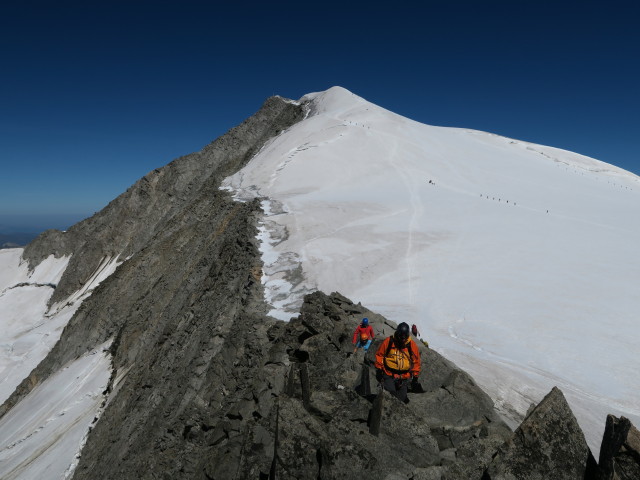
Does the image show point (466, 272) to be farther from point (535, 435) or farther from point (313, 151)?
point (313, 151)

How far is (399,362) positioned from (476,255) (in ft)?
42.8

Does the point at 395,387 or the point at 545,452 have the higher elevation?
the point at 545,452

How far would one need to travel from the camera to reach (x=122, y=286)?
30859 millimetres

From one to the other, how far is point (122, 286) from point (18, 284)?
41.2 m

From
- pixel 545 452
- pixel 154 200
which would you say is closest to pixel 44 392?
pixel 154 200

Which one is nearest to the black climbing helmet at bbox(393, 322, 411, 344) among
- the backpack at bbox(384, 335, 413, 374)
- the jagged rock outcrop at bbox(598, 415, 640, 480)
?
the backpack at bbox(384, 335, 413, 374)

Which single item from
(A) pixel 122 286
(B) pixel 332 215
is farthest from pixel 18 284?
(B) pixel 332 215

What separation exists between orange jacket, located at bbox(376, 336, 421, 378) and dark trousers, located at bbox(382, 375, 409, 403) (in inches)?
3.3

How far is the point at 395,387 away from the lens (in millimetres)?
6652

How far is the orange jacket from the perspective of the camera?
6566 mm

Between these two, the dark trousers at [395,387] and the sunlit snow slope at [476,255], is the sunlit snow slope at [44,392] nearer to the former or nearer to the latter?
the sunlit snow slope at [476,255]

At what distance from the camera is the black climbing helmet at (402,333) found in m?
6.53

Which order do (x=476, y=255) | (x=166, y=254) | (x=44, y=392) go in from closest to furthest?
(x=476, y=255) → (x=44, y=392) → (x=166, y=254)

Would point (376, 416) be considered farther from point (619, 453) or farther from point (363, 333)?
point (363, 333)
